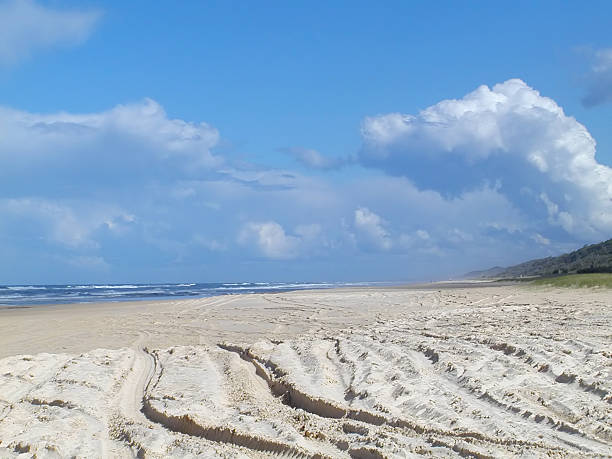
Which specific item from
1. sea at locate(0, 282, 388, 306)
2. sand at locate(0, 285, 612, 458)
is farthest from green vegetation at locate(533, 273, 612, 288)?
sea at locate(0, 282, 388, 306)

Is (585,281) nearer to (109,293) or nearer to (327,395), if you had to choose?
(327,395)

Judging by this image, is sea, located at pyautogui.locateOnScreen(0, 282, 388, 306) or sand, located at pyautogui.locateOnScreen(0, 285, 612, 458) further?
sea, located at pyautogui.locateOnScreen(0, 282, 388, 306)

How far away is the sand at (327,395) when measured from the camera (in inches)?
197

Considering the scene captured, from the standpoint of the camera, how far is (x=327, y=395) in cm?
676

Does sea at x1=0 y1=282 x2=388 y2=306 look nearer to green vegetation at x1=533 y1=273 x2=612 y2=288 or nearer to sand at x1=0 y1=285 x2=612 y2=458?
green vegetation at x1=533 y1=273 x2=612 y2=288

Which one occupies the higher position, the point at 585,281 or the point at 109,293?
the point at 585,281

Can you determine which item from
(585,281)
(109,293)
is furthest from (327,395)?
(109,293)

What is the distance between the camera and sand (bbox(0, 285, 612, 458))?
5004 millimetres

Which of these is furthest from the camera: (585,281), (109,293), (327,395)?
(109,293)

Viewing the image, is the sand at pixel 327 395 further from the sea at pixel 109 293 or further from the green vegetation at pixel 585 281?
the sea at pixel 109 293

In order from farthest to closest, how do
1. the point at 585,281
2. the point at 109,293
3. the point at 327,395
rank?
the point at 109,293, the point at 585,281, the point at 327,395

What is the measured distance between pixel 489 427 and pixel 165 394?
12.9 feet

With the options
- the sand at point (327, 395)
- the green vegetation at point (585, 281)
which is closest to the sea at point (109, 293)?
the green vegetation at point (585, 281)

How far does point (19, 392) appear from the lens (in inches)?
297
